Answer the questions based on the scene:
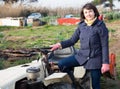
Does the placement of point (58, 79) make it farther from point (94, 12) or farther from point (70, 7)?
point (70, 7)

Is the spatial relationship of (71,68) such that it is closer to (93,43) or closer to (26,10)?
(93,43)

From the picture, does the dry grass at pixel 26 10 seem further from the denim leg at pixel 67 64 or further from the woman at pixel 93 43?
the woman at pixel 93 43

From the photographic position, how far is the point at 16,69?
4.47m

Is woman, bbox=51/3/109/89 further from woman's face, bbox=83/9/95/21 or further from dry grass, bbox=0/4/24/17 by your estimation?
dry grass, bbox=0/4/24/17

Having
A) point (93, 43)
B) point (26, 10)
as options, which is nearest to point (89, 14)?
point (93, 43)

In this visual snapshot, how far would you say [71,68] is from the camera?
462 centimetres

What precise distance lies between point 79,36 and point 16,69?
0.89m

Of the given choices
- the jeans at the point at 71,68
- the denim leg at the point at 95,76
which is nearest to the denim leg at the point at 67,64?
the jeans at the point at 71,68

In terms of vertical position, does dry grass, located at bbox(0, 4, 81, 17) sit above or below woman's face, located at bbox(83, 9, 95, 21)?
below

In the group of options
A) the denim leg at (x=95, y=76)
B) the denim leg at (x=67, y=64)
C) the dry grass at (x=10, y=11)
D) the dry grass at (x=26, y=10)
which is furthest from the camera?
the dry grass at (x=26, y=10)

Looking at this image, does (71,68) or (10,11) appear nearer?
(71,68)

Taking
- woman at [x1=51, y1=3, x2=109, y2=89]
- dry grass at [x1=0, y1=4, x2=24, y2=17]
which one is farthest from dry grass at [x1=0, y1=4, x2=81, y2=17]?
woman at [x1=51, y1=3, x2=109, y2=89]

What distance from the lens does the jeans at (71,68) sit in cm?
436

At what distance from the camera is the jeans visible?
14.3 ft
